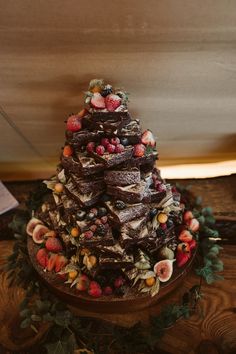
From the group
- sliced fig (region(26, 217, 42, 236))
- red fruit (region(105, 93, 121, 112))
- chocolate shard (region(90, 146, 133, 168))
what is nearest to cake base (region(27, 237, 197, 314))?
sliced fig (region(26, 217, 42, 236))

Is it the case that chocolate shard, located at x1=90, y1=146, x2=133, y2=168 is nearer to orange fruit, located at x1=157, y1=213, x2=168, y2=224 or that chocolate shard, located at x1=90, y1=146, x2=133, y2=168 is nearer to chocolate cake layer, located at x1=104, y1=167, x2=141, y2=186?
chocolate cake layer, located at x1=104, y1=167, x2=141, y2=186

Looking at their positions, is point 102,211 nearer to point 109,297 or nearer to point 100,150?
point 100,150

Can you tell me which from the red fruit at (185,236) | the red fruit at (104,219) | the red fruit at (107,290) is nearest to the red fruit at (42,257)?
the red fruit at (107,290)

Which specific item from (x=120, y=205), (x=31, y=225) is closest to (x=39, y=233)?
(x=31, y=225)

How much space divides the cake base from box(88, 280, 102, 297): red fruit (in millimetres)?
A: 31

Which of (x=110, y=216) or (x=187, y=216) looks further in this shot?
(x=187, y=216)

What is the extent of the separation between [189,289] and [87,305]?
673 mm

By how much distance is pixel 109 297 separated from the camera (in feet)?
Result: 6.55

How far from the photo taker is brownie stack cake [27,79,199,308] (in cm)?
172

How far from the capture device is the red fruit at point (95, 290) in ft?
6.48

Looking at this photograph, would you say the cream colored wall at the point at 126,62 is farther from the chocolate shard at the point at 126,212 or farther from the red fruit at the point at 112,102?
the chocolate shard at the point at 126,212

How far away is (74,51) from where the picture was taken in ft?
5.49

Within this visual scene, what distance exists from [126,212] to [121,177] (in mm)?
192

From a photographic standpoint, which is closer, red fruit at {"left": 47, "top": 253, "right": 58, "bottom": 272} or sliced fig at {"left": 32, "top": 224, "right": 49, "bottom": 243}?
red fruit at {"left": 47, "top": 253, "right": 58, "bottom": 272}
